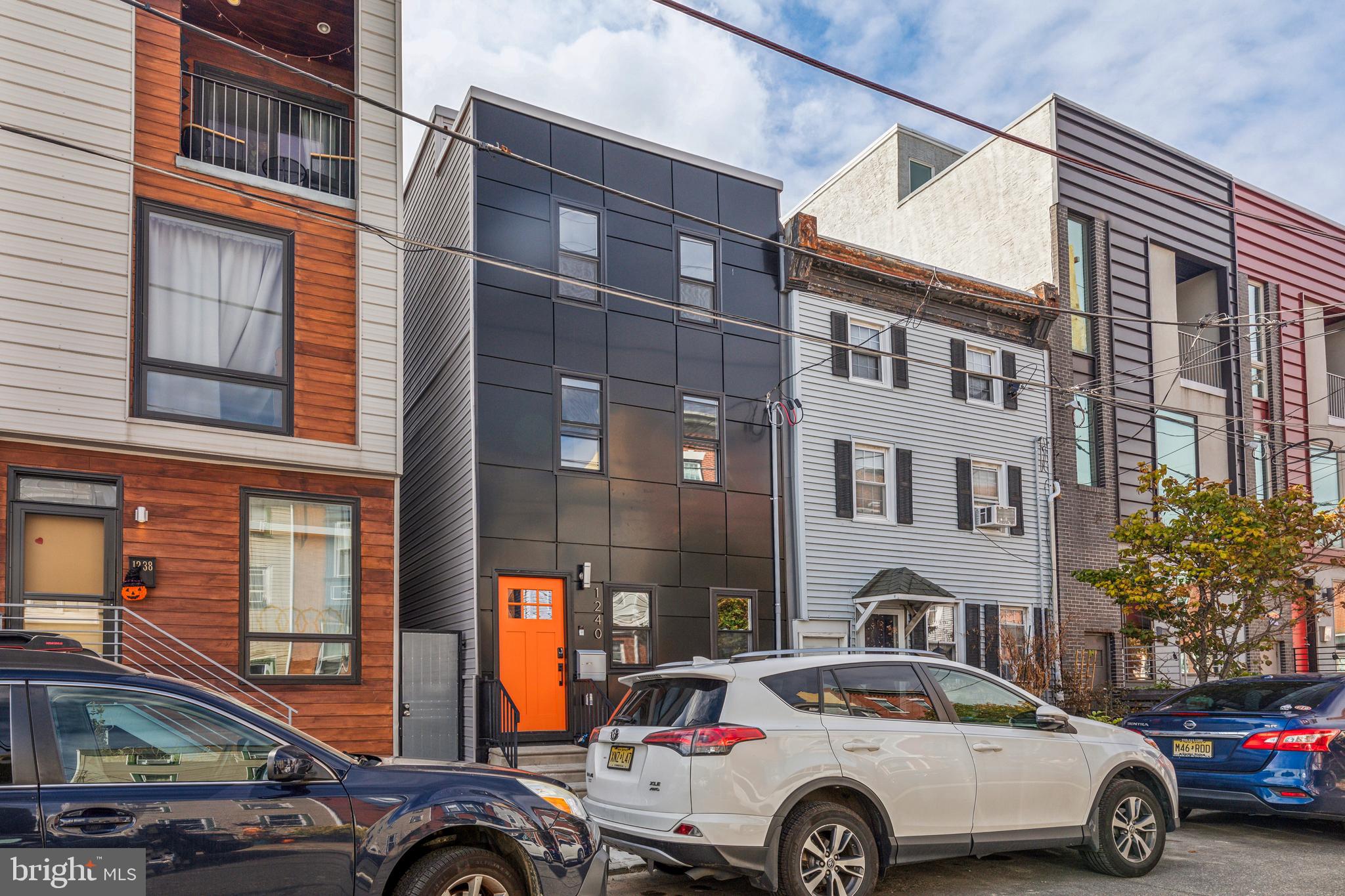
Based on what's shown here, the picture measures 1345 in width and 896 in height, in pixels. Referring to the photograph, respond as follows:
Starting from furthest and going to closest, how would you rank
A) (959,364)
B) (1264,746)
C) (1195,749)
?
1. (959,364)
2. (1195,749)
3. (1264,746)

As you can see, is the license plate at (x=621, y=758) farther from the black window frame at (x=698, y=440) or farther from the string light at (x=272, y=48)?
the black window frame at (x=698, y=440)

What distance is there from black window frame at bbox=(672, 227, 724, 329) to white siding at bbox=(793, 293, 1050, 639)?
1.51 metres

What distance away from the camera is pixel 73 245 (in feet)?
36.1

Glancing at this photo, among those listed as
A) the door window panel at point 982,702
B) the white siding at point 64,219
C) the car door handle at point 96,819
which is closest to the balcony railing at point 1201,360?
the door window panel at point 982,702

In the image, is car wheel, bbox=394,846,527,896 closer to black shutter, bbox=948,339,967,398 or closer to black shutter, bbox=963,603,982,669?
black shutter, bbox=963,603,982,669

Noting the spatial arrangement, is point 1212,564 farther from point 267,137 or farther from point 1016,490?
point 267,137

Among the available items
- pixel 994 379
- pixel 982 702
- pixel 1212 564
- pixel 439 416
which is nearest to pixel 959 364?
pixel 994 379

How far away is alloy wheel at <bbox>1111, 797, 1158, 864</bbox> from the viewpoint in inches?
332

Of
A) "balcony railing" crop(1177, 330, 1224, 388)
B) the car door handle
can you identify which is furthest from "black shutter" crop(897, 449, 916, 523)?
the car door handle

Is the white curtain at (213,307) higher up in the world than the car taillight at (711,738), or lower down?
higher up

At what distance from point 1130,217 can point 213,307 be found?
61.1ft

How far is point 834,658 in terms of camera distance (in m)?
7.76

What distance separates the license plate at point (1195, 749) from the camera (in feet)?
32.9

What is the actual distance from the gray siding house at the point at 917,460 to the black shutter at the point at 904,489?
0.03 meters
